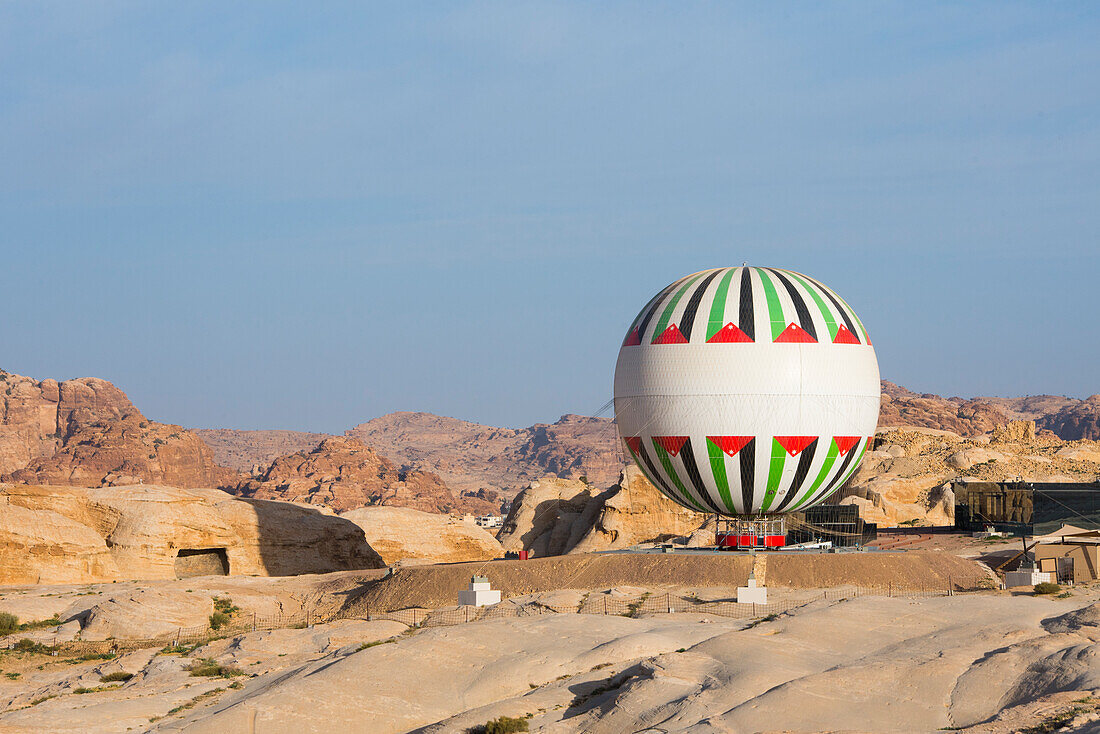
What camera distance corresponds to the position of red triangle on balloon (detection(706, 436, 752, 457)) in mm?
34562

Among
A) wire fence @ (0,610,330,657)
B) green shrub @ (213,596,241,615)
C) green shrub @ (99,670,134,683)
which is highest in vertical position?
green shrub @ (213,596,241,615)

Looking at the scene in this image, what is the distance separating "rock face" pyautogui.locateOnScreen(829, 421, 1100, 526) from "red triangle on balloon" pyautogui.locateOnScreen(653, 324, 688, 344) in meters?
27.7

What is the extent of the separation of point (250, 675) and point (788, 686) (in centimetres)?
1224

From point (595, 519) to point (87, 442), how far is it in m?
114

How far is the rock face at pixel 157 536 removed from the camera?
39.8 meters

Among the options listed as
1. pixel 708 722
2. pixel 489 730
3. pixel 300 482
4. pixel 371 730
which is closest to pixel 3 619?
pixel 371 730

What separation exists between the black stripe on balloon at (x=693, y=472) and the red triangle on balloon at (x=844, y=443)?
4169 mm

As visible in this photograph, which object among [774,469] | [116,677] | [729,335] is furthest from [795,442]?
[116,677]

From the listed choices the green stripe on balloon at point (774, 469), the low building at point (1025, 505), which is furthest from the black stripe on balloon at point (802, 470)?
the low building at point (1025, 505)

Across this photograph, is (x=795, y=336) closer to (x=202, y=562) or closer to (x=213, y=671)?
(x=213, y=671)

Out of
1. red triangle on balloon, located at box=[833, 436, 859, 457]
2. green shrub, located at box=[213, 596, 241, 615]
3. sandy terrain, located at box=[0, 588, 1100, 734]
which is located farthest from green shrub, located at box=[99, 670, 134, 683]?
red triangle on balloon, located at box=[833, 436, 859, 457]

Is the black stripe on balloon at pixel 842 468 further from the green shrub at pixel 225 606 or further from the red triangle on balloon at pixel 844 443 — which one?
the green shrub at pixel 225 606

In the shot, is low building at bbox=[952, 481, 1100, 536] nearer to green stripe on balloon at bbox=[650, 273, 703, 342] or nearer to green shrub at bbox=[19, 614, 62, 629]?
green stripe on balloon at bbox=[650, 273, 703, 342]

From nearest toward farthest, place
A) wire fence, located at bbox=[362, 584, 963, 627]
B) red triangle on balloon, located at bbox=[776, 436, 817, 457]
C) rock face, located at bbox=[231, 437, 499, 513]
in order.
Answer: wire fence, located at bbox=[362, 584, 963, 627] → red triangle on balloon, located at bbox=[776, 436, 817, 457] → rock face, located at bbox=[231, 437, 499, 513]
